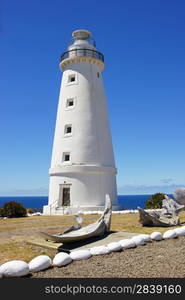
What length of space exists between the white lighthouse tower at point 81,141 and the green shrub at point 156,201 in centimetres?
371

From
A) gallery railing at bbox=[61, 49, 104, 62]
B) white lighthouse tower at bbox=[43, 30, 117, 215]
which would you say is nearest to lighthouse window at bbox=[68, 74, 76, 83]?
white lighthouse tower at bbox=[43, 30, 117, 215]

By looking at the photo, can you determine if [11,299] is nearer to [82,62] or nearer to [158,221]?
[158,221]

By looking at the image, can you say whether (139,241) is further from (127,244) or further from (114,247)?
(114,247)

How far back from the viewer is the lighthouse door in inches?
1055

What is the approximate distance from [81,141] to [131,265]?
20.6 m

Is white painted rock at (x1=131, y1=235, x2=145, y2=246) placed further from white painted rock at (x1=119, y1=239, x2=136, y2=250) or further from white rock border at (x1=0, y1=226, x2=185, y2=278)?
white painted rock at (x1=119, y1=239, x2=136, y2=250)

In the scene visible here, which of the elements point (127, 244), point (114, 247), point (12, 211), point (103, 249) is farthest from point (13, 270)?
point (12, 211)

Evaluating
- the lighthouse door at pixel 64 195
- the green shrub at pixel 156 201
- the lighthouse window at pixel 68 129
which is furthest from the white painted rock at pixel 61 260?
the lighthouse window at pixel 68 129

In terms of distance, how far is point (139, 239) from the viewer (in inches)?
387

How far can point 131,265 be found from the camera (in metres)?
7.38

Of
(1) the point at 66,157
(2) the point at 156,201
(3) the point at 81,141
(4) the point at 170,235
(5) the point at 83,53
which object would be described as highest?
(5) the point at 83,53

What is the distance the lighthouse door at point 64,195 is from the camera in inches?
1055

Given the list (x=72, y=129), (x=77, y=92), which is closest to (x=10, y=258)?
(x=72, y=129)

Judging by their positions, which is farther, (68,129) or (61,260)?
(68,129)
